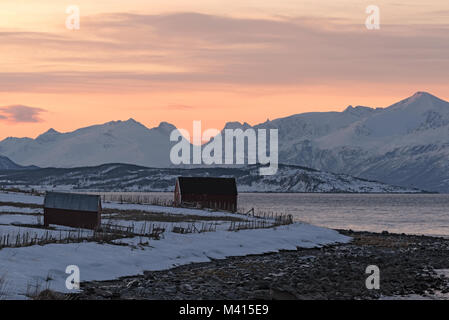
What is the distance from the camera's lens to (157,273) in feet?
125

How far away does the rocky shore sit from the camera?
1228 inches

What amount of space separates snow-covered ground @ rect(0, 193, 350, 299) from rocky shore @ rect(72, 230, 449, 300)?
3.98 ft

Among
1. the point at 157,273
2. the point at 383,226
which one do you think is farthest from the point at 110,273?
the point at 383,226

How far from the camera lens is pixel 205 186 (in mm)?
110250

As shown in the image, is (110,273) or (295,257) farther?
(295,257)

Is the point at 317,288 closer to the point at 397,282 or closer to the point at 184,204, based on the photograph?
the point at 397,282

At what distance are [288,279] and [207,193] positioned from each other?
71969 mm

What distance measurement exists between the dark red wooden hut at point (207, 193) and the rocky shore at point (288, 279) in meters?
54.0

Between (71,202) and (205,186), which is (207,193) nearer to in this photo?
(205,186)

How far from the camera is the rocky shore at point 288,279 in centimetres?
3120
